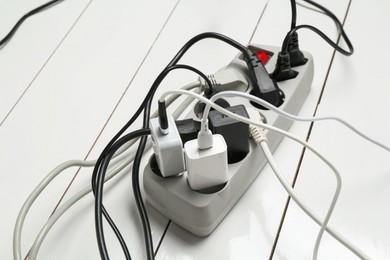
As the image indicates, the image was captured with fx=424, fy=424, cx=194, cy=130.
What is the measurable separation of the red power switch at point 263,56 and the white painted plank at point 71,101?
0.21m

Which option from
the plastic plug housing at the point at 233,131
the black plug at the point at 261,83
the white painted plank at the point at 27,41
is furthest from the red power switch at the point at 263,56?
the white painted plank at the point at 27,41

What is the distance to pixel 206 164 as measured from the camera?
421 mm

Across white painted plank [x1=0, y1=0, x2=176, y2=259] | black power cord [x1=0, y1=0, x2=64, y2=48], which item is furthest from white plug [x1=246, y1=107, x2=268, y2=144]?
black power cord [x1=0, y1=0, x2=64, y2=48]

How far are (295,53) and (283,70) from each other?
34 mm

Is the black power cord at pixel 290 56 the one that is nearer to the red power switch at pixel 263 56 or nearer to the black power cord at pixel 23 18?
the red power switch at pixel 263 56

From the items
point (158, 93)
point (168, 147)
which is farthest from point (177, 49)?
point (168, 147)

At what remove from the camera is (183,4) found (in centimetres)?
77

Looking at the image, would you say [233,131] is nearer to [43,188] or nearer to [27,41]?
[43,188]

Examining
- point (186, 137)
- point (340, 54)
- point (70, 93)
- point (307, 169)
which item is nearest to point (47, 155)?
point (70, 93)

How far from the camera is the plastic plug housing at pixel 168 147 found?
16.6 inches

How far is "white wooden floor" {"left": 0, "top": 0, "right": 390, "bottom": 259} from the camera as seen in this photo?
47 centimetres

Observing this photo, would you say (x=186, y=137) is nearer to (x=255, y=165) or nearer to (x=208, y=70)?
(x=255, y=165)

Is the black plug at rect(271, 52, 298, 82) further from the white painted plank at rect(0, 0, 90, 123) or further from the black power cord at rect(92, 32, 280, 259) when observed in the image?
the white painted plank at rect(0, 0, 90, 123)

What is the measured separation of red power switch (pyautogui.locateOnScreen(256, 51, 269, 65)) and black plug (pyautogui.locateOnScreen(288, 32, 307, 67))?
34 mm
